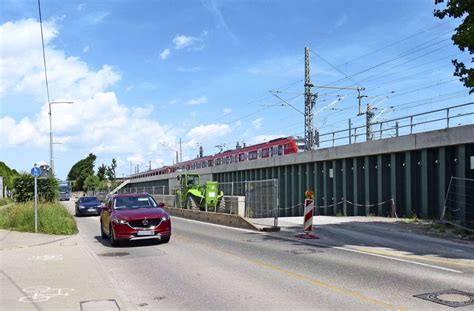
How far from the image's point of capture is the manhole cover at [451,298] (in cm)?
661

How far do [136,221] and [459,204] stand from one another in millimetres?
11506

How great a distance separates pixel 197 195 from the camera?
99.6ft

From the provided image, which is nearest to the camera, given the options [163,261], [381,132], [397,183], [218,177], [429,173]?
[163,261]

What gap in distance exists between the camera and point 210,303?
23.0 feet

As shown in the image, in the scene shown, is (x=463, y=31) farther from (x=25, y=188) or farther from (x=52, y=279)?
(x=25, y=188)

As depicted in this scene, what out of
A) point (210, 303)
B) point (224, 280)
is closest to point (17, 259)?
point (224, 280)

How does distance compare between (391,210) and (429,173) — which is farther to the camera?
(391,210)

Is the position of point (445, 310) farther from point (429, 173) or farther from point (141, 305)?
point (429, 173)

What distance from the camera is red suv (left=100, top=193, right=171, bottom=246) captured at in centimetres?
1373

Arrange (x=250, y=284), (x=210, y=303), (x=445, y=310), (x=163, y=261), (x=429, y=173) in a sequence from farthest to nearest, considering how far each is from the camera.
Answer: (x=429, y=173), (x=163, y=261), (x=250, y=284), (x=210, y=303), (x=445, y=310)

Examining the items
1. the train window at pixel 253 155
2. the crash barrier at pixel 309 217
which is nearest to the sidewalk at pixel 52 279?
the crash barrier at pixel 309 217

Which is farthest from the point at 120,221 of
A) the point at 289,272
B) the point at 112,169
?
the point at 112,169

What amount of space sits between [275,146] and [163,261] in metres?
24.9

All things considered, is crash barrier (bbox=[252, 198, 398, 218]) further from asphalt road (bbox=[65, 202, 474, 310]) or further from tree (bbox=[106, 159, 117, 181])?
tree (bbox=[106, 159, 117, 181])
